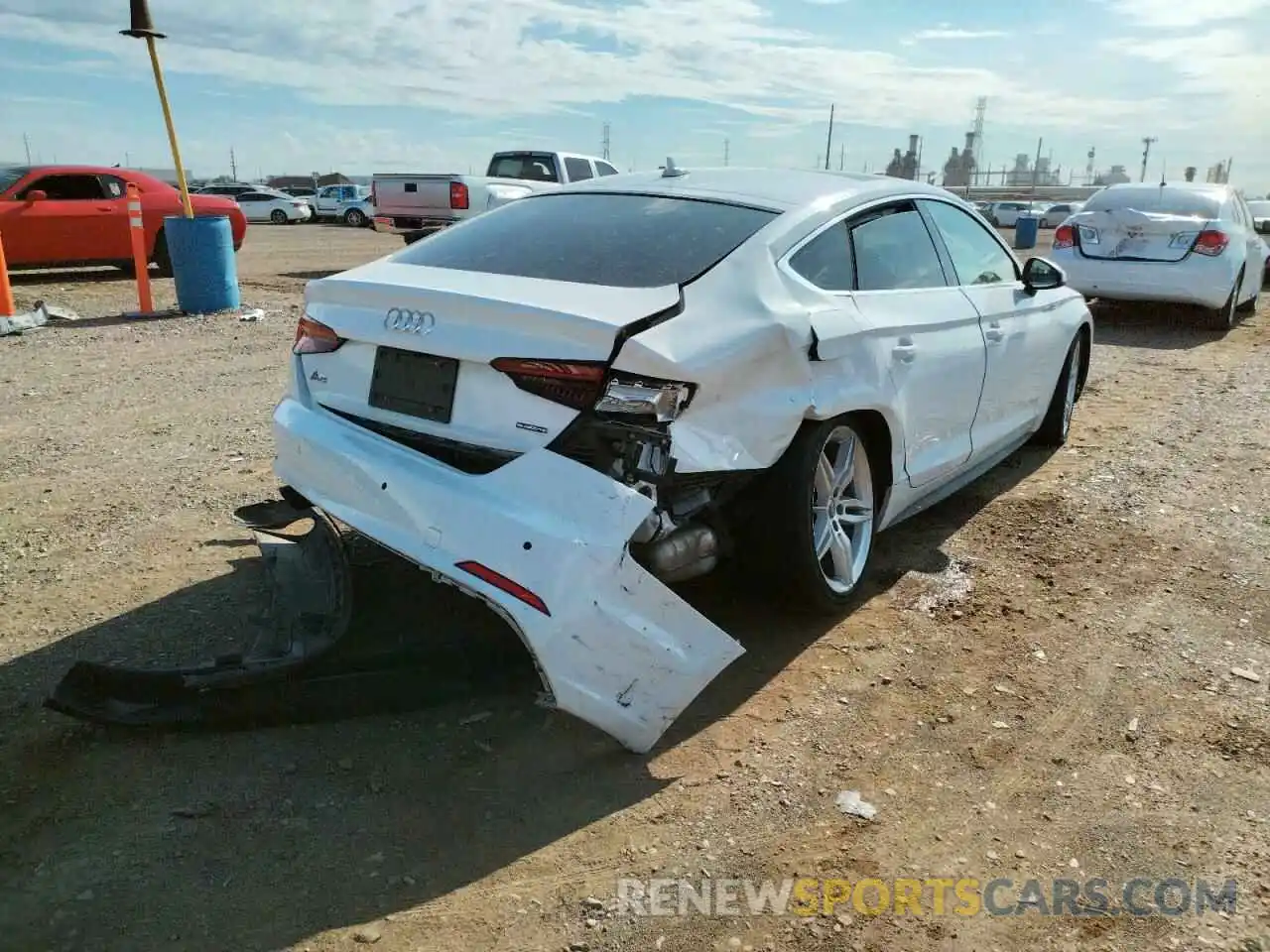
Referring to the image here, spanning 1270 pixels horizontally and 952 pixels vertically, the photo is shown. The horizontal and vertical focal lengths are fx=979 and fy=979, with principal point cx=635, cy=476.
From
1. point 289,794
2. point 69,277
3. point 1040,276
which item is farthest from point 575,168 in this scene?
point 289,794

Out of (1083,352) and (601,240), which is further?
(1083,352)

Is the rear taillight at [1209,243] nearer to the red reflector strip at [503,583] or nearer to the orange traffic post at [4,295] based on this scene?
the red reflector strip at [503,583]

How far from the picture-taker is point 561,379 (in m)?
2.77

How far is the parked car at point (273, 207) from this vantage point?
39.2 meters

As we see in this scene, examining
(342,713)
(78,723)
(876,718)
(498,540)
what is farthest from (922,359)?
(78,723)

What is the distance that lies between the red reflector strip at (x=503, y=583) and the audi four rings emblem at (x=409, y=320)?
2.63 ft

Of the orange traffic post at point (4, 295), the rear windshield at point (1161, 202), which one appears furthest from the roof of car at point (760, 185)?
the orange traffic post at point (4, 295)

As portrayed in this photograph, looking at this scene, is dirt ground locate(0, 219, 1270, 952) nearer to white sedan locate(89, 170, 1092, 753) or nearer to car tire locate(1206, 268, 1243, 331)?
white sedan locate(89, 170, 1092, 753)

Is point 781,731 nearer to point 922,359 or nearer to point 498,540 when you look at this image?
point 498,540

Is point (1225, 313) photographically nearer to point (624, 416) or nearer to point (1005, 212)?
point (624, 416)

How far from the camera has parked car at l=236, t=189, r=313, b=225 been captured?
39188 millimetres

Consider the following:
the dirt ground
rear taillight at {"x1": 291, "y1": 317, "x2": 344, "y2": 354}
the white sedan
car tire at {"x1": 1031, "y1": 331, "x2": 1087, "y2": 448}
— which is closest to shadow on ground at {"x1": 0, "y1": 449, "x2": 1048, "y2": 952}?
the dirt ground

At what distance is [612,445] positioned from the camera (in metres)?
2.78

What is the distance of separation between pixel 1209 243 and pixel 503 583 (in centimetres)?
998
